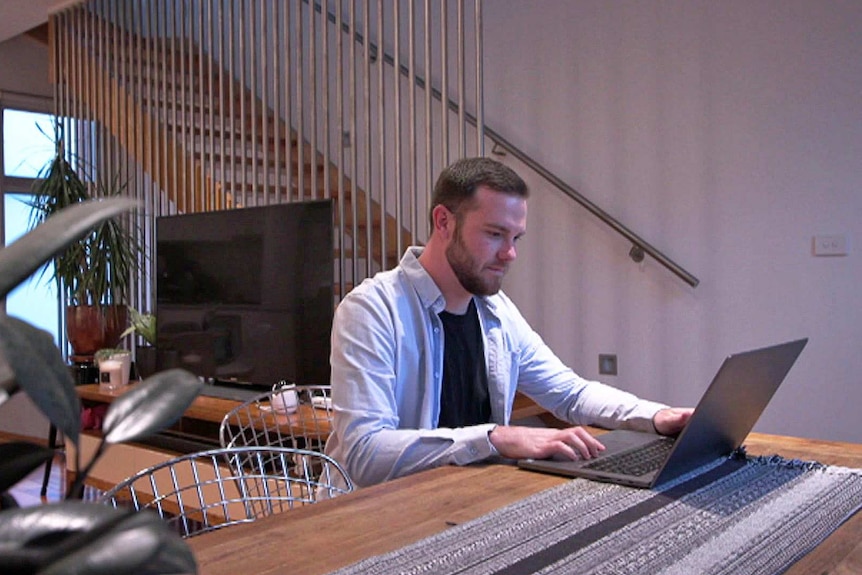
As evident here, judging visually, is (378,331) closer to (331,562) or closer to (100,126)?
(331,562)

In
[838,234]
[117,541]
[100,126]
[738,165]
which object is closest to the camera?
[117,541]

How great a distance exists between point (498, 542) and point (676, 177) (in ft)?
9.81

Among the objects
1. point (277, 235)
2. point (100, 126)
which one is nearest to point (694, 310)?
point (277, 235)

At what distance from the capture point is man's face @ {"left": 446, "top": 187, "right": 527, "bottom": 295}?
1.82 metres

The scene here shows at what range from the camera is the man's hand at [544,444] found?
4.50ft

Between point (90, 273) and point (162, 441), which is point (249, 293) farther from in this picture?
point (90, 273)

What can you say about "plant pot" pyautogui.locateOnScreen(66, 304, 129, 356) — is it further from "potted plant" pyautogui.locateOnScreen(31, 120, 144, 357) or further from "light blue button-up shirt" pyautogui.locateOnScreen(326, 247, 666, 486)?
"light blue button-up shirt" pyautogui.locateOnScreen(326, 247, 666, 486)

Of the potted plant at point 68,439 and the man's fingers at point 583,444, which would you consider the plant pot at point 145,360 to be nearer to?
the man's fingers at point 583,444

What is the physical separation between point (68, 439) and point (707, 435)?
111 cm

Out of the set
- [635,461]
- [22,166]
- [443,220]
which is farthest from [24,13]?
[635,461]

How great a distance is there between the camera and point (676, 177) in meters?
3.66

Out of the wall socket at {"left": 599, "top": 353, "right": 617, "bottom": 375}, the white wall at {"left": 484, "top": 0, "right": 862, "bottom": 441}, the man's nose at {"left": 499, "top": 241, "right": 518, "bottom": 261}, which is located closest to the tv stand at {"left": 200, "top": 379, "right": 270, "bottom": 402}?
the white wall at {"left": 484, "top": 0, "right": 862, "bottom": 441}

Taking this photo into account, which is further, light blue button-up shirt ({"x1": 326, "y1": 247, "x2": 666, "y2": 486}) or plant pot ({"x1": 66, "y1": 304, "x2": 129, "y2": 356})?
plant pot ({"x1": 66, "y1": 304, "x2": 129, "y2": 356})

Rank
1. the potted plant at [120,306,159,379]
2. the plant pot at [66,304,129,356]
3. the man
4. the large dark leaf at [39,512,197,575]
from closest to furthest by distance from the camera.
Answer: the large dark leaf at [39,512,197,575]
the man
the potted plant at [120,306,159,379]
the plant pot at [66,304,129,356]
